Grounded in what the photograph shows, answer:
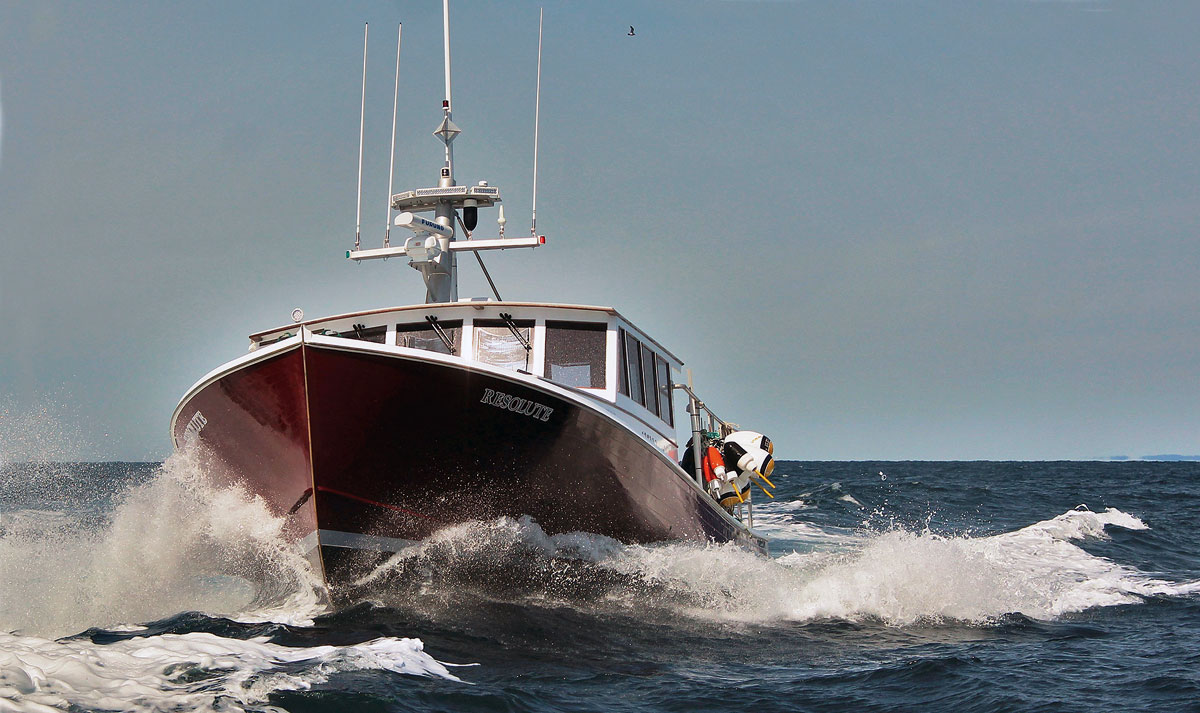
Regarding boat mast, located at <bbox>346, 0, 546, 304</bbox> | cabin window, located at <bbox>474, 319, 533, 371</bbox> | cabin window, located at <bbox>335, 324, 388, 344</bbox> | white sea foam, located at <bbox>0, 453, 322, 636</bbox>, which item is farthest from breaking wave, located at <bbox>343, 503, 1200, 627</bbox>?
boat mast, located at <bbox>346, 0, 546, 304</bbox>

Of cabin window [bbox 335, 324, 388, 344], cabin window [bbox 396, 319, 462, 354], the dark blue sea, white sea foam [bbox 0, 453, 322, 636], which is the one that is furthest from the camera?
cabin window [bbox 335, 324, 388, 344]

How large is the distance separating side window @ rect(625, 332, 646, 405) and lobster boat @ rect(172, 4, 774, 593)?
0.12ft

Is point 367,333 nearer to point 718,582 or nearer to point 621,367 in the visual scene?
point 621,367

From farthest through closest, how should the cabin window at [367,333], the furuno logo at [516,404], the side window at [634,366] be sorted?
the side window at [634,366] < the cabin window at [367,333] < the furuno logo at [516,404]

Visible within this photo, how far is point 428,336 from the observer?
9.59 m

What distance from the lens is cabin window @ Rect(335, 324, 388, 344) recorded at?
31.9 feet

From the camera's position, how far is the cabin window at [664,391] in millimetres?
11484

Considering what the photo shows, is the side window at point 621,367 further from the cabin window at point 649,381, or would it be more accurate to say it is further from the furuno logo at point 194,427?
the furuno logo at point 194,427

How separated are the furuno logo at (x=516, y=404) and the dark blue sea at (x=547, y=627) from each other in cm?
116

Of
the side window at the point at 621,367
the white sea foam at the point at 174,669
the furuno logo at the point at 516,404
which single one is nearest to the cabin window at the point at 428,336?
the furuno logo at the point at 516,404

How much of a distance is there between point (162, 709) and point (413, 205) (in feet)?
24.8

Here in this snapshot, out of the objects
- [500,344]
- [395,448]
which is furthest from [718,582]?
[395,448]

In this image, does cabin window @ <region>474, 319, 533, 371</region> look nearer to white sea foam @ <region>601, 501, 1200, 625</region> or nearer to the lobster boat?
the lobster boat

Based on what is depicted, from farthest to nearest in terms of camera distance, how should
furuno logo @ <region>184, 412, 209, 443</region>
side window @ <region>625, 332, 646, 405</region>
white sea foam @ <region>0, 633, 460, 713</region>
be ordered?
side window @ <region>625, 332, 646, 405</region>
furuno logo @ <region>184, 412, 209, 443</region>
white sea foam @ <region>0, 633, 460, 713</region>
